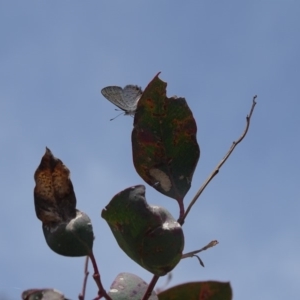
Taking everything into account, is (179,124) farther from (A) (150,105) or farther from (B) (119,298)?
(B) (119,298)

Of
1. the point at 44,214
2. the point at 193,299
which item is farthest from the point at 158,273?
the point at 44,214

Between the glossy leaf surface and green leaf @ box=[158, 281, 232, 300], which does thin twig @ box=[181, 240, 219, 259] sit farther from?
the glossy leaf surface

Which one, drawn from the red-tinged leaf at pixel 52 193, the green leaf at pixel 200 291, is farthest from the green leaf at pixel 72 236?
the green leaf at pixel 200 291

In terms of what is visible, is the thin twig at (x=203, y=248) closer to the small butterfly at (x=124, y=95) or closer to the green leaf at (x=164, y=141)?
the green leaf at (x=164, y=141)

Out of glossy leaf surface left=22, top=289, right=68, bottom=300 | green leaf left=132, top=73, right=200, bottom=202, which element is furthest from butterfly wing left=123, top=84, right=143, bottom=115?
glossy leaf surface left=22, top=289, right=68, bottom=300

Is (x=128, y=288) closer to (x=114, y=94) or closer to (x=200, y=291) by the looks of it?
(x=200, y=291)
